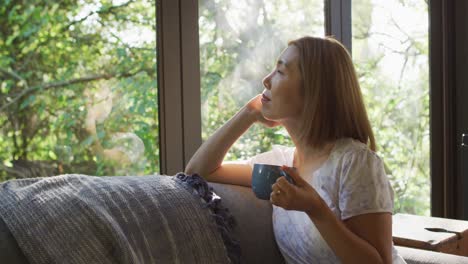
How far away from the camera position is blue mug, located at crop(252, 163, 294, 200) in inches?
60.5

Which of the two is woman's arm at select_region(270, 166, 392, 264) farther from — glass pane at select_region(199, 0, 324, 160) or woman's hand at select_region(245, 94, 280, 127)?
glass pane at select_region(199, 0, 324, 160)

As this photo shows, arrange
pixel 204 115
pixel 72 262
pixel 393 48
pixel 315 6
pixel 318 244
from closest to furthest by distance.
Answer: pixel 72 262, pixel 318 244, pixel 204 115, pixel 315 6, pixel 393 48

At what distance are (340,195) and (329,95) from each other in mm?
266

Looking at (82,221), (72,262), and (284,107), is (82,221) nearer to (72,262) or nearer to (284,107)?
(72,262)

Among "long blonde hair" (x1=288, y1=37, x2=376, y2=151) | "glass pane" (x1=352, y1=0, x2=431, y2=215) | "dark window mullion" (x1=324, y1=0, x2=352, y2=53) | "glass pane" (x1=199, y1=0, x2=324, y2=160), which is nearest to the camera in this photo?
"long blonde hair" (x1=288, y1=37, x2=376, y2=151)

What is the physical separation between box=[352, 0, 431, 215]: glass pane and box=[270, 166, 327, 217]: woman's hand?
198cm

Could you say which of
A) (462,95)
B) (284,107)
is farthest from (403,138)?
(284,107)

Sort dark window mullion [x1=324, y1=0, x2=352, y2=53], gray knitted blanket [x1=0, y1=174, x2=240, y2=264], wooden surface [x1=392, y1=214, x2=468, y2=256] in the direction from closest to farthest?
gray knitted blanket [x1=0, y1=174, x2=240, y2=264] → wooden surface [x1=392, y1=214, x2=468, y2=256] → dark window mullion [x1=324, y1=0, x2=352, y2=53]

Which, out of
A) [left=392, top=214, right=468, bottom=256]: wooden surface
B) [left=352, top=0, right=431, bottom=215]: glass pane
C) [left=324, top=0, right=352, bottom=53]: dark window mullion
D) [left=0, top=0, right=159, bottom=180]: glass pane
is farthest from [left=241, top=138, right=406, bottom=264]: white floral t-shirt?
[left=352, top=0, right=431, bottom=215]: glass pane

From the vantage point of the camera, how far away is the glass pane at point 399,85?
3.47 meters

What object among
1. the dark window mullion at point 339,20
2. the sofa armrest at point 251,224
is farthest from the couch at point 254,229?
the dark window mullion at point 339,20

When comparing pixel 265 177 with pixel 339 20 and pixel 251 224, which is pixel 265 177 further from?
pixel 339 20

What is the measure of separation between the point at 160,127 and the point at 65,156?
0.35 m

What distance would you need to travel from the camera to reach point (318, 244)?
1737mm
